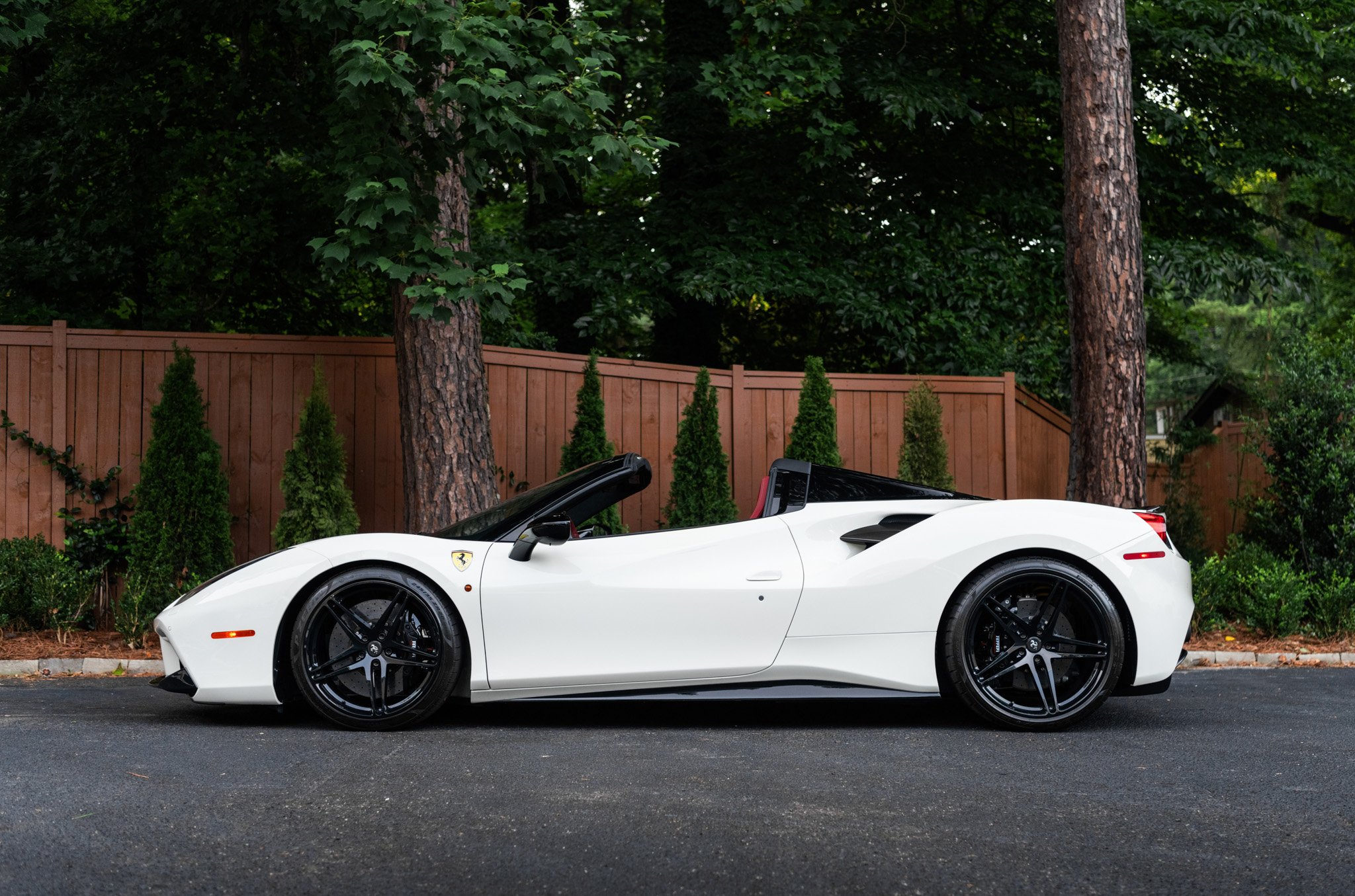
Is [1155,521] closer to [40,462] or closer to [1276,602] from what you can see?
[1276,602]

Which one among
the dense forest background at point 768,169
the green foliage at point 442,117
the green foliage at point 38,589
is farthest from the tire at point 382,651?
the dense forest background at point 768,169

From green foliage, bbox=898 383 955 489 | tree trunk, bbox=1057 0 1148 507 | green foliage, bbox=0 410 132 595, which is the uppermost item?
tree trunk, bbox=1057 0 1148 507

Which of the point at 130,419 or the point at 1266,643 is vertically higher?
the point at 130,419

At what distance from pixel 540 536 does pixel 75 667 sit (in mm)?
4344

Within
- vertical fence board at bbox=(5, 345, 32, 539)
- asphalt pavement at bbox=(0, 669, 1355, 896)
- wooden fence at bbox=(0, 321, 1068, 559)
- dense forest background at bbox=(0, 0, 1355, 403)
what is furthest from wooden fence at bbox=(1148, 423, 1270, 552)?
vertical fence board at bbox=(5, 345, 32, 539)

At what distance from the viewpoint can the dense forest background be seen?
12352 millimetres

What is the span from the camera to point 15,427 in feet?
31.4

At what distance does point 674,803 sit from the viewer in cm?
394

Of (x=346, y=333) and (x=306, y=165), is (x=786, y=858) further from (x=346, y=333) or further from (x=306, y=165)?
(x=346, y=333)

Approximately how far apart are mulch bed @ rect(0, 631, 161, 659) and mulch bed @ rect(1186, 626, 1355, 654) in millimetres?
7292

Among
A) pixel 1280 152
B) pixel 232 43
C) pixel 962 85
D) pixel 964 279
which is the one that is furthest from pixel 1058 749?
pixel 232 43

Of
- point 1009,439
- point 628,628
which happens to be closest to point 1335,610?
point 1009,439

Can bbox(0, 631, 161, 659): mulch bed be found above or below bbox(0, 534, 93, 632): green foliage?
below

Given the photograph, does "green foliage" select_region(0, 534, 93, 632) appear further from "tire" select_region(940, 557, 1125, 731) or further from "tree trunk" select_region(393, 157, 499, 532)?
"tire" select_region(940, 557, 1125, 731)
